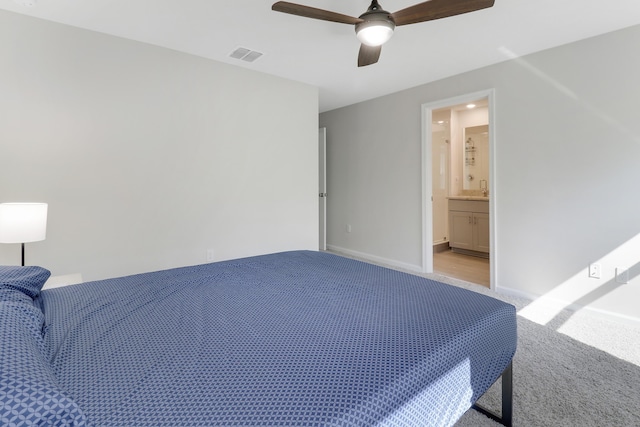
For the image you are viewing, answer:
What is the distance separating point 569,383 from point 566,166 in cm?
193

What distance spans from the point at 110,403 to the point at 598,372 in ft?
8.13

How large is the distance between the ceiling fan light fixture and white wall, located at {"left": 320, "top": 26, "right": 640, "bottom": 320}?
6.44 ft

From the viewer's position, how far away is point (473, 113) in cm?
541

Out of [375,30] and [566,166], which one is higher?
[375,30]

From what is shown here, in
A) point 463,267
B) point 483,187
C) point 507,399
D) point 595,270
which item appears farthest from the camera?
point 483,187

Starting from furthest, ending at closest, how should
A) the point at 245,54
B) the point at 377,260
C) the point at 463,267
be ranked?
the point at 377,260 < the point at 463,267 < the point at 245,54

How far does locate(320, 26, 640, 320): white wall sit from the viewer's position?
2521 mm

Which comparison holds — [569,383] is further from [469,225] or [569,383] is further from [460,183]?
[460,183]

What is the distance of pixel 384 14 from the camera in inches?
71.2

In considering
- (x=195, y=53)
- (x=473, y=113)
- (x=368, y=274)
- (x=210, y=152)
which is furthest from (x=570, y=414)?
(x=473, y=113)

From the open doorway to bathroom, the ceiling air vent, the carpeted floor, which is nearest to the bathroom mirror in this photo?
the open doorway to bathroom

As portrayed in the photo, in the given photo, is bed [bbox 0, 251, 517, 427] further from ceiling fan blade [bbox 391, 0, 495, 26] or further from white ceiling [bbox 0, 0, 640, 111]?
white ceiling [bbox 0, 0, 640, 111]

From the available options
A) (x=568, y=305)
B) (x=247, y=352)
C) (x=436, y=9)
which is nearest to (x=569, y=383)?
(x=568, y=305)

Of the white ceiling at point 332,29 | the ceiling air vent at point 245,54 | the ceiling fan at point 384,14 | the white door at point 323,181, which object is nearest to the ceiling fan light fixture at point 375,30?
the ceiling fan at point 384,14
